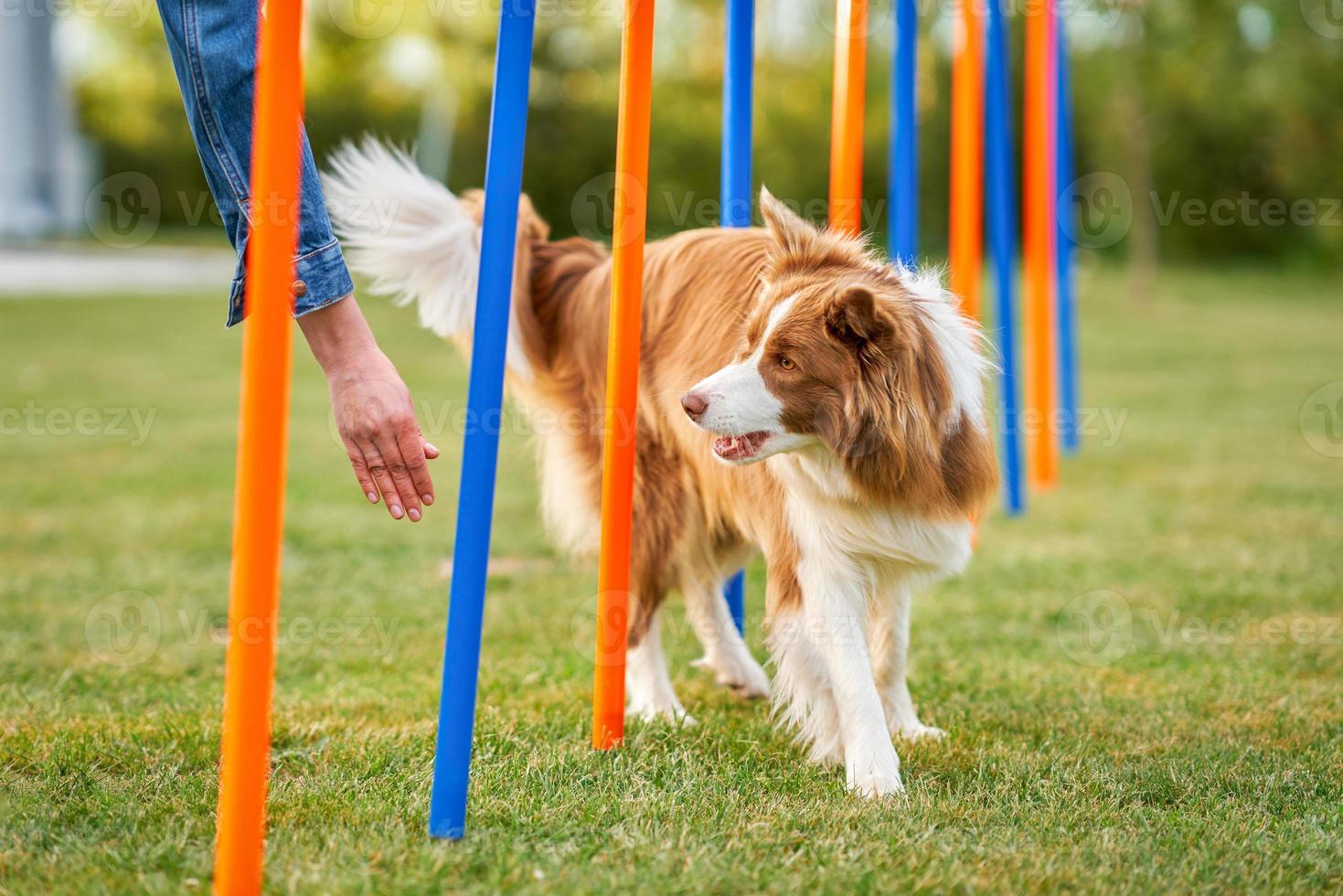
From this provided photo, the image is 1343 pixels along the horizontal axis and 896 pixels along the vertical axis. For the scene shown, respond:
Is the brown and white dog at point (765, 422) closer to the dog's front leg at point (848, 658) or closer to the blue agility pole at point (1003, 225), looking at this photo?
the dog's front leg at point (848, 658)

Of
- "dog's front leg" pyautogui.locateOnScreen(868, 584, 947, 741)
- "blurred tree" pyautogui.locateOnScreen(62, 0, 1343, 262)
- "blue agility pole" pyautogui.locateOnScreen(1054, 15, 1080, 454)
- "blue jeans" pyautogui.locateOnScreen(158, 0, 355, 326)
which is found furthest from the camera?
"blurred tree" pyautogui.locateOnScreen(62, 0, 1343, 262)

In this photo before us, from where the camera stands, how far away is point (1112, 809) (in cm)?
276

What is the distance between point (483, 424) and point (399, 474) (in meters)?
0.20

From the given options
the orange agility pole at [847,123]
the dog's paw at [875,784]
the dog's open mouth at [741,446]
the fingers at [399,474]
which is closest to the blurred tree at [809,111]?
the orange agility pole at [847,123]

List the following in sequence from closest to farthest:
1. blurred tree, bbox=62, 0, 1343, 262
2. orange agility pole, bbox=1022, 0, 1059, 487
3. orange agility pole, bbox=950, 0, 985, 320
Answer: orange agility pole, bbox=950, 0, 985, 320 → orange agility pole, bbox=1022, 0, 1059, 487 → blurred tree, bbox=62, 0, 1343, 262

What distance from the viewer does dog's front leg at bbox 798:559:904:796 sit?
9.70 ft

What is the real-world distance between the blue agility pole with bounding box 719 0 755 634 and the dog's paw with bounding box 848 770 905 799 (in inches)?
44.3

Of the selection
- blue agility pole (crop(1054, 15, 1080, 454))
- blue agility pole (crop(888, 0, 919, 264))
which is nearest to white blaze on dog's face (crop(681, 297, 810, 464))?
blue agility pole (crop(888, 0, 919, 264))

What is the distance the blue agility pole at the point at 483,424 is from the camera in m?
2.39

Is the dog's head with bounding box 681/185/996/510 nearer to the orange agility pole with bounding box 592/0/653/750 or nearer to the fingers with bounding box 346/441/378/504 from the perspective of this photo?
the orange agility pole with bounding box 592/0/653/750

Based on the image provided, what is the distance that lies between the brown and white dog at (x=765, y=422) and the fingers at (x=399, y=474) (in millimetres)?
683

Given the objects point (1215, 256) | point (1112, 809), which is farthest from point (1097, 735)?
point (1215, 256)

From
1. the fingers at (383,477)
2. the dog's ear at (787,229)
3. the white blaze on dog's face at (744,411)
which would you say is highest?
the dog's ear at (787,229)

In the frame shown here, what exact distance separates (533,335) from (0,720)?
183 cm
